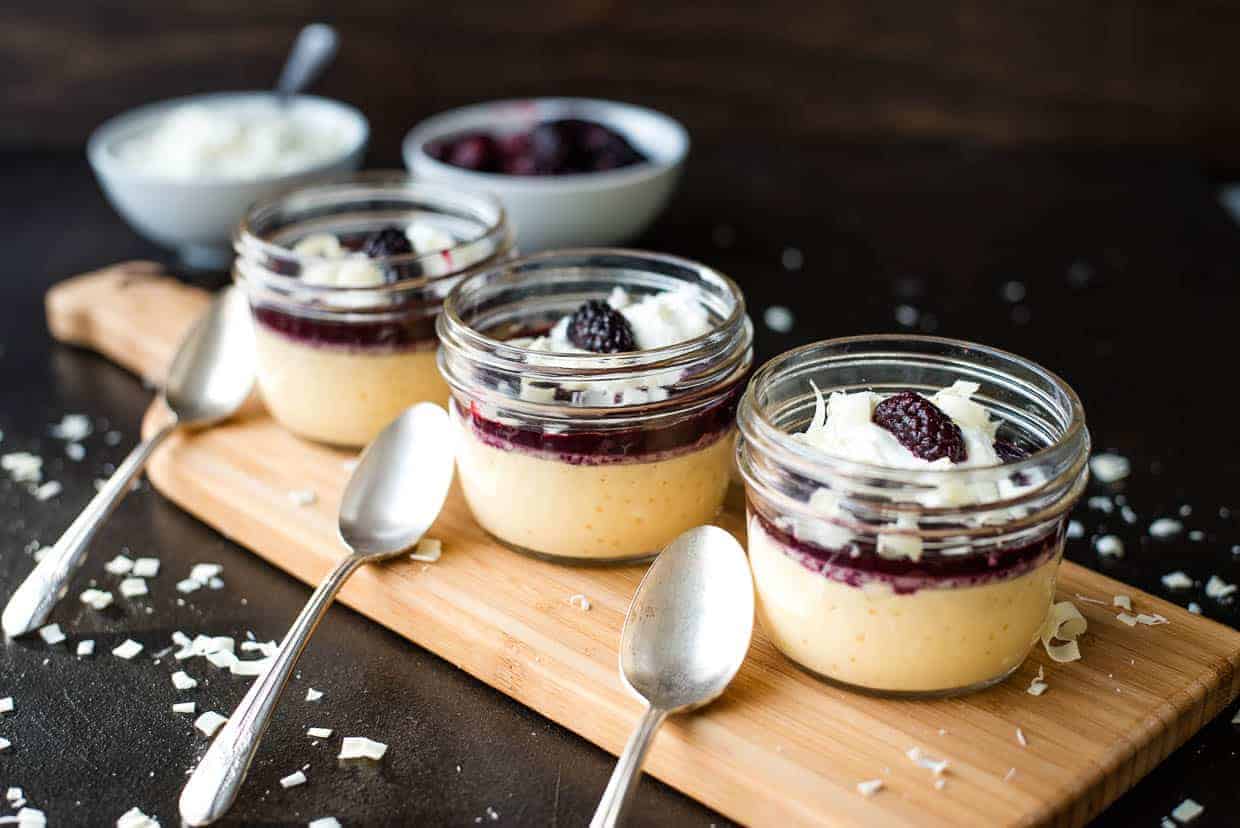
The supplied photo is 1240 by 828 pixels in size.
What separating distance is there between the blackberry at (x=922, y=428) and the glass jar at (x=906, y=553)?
71 mm

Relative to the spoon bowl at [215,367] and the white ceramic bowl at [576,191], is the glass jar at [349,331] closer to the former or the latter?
the spoon bowl at [215,367]

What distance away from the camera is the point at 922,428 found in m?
1.38

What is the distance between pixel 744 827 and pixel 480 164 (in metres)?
1.64

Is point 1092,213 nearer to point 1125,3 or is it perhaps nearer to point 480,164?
point 1125,3

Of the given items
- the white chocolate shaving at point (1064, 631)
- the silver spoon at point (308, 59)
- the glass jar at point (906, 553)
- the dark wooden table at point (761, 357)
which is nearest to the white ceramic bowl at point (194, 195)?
the dark wooden table at point (761, 357)

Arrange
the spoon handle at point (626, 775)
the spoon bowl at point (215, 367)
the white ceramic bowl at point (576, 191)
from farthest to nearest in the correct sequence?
the white ceramic bowl at point (576, 191), the spoon bowl at point (215, 367), the spoon handle at point (626, 775)

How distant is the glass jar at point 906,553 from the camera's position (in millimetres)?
1292

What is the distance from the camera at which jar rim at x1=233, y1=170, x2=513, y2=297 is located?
6.01 ft

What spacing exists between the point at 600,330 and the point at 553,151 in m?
1.04

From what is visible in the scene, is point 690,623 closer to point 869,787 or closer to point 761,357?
point 869,787

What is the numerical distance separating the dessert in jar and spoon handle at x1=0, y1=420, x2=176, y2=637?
497mm

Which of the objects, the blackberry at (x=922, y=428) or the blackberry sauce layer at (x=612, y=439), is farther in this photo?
the blackberry sauce layer at (x=612, y=439)

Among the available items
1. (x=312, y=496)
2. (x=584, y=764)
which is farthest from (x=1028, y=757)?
(x=312, y=496)

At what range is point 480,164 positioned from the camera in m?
2.64
